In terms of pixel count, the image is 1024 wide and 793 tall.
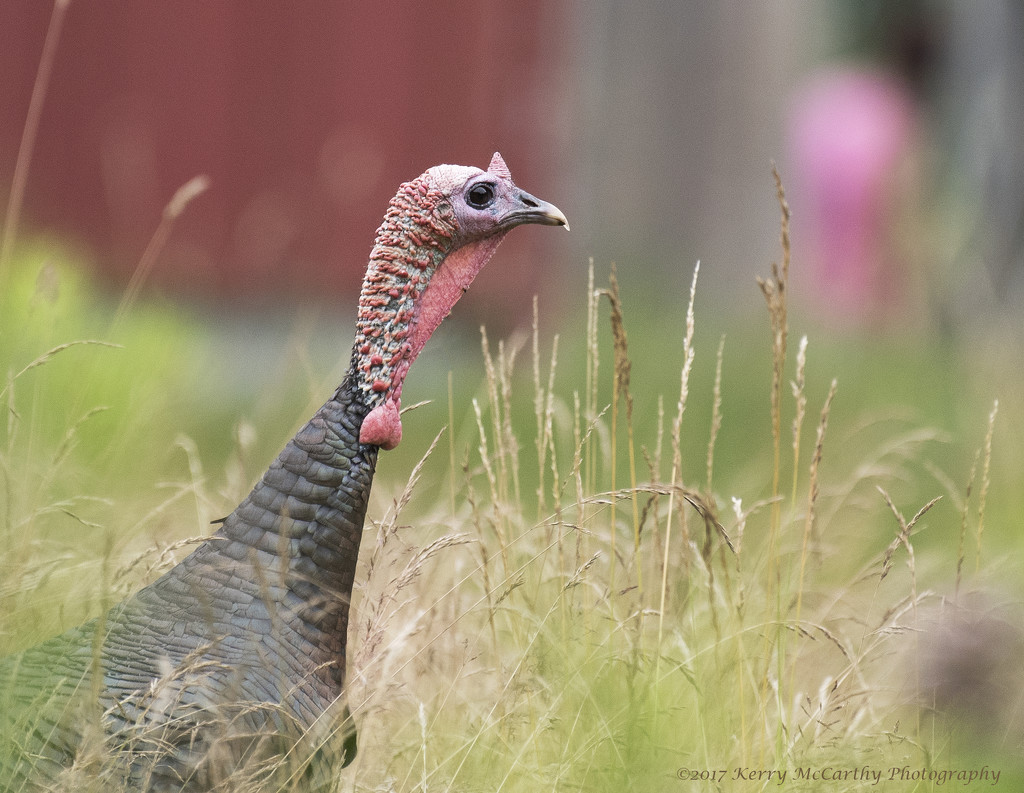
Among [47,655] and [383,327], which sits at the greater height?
[383,327]

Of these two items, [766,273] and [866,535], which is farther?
[766,273]

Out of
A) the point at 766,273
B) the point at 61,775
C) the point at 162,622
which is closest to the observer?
the point at 61,775

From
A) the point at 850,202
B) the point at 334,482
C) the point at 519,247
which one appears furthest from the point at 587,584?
the point at 850,202

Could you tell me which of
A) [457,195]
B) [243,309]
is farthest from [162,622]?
[243,309]

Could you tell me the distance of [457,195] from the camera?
2250 mm

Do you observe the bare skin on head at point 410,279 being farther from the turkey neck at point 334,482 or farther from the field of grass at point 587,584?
the field of grass at point 587,584

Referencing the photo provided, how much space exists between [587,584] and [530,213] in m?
0.83

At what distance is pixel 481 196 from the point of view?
2.31 meters

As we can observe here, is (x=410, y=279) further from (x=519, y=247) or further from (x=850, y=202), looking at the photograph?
(x=850, y=202)

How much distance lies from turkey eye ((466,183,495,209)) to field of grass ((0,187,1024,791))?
0.93 feet

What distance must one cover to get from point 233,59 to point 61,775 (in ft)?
18.9

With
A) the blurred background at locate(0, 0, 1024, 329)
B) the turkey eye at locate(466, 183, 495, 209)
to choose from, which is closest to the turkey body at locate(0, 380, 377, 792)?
the turkey eye at locate(466, 183, 495, 209)

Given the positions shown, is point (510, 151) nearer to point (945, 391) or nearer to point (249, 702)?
point (945, 391)

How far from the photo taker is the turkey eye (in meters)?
2.28
